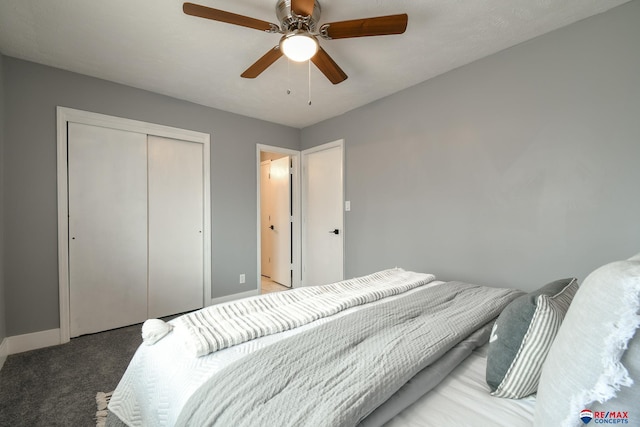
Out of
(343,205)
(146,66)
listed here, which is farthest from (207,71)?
(343,205)

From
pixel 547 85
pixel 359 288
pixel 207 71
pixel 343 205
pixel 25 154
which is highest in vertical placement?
pixel 207 71

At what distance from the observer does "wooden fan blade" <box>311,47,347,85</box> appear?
69.3 inches

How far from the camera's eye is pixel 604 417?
50 centimetres

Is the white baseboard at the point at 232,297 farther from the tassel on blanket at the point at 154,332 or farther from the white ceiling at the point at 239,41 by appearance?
the white ceiling at the point at 239,41

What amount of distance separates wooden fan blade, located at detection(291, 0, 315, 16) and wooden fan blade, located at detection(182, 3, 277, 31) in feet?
0.63

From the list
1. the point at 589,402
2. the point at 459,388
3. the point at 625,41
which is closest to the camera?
the point at 589,402

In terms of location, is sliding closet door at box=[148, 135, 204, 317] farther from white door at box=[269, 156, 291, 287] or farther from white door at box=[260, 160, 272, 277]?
white door at box=[260, 160, 272, 277]

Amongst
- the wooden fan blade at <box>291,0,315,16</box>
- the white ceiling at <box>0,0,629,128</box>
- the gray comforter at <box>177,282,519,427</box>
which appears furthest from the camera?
the white ceiling at <box>0,0,629,128</box>

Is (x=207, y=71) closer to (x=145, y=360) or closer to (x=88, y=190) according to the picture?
(x=88, y=190)

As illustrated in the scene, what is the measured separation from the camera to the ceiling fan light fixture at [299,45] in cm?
153

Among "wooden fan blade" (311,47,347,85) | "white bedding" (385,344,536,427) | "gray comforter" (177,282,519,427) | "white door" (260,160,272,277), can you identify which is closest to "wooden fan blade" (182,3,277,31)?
"wooden fan blade" (311,47,347,85)

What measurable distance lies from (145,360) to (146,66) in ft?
7.84

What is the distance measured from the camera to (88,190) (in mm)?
2529

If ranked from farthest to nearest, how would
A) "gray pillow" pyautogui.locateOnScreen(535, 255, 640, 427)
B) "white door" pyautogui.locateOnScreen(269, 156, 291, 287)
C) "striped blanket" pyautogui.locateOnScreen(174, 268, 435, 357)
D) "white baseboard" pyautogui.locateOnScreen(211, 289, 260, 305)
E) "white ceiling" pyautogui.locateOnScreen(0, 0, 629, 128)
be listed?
"white door" pyautogui.locateOnScreen(269, 156, 291, 287) < "white baseboard" pyautogui.locateOnScreen(211, 289, 260, 305) < "white ceiling" pyautogui.locateOnScreen(0, 0, 629, 128) < "striped blanket" pyautogui.locateOnScreen(174, 268, 435, 357) < "gray pillow" pyautogui.locateOnScreen(535, 255, 640, 427)
